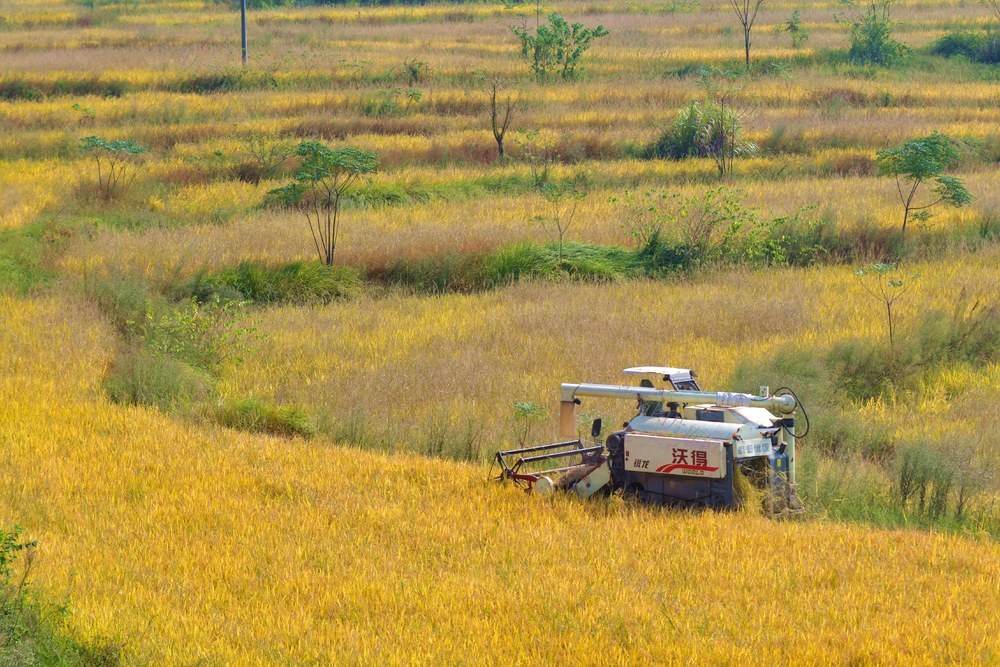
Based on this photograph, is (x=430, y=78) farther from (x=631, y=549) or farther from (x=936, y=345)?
(x=631, y=549)

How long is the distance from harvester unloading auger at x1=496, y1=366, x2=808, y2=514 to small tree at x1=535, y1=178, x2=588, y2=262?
900 cm

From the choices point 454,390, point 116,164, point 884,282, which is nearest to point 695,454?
point 454,390

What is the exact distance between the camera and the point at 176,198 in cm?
2077

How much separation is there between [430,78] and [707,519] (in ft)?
88.4

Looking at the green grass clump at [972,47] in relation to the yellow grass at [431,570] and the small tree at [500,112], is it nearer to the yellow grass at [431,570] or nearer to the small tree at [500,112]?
the small tree at [500,112]

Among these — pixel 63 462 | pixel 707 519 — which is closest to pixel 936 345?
pixel 707 519

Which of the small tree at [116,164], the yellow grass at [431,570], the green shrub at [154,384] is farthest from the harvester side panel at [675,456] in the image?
the small tree at [116,164]

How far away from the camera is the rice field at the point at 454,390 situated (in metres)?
5.93

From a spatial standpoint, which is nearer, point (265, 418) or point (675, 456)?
point (675, 456)

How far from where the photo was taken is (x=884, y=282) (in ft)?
50.1

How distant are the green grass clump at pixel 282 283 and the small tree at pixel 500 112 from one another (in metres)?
8.85

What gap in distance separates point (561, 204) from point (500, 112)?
8.15 metres

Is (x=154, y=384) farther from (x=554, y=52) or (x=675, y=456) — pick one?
(x=554, y=52)

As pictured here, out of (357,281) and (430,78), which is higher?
(430,78)
